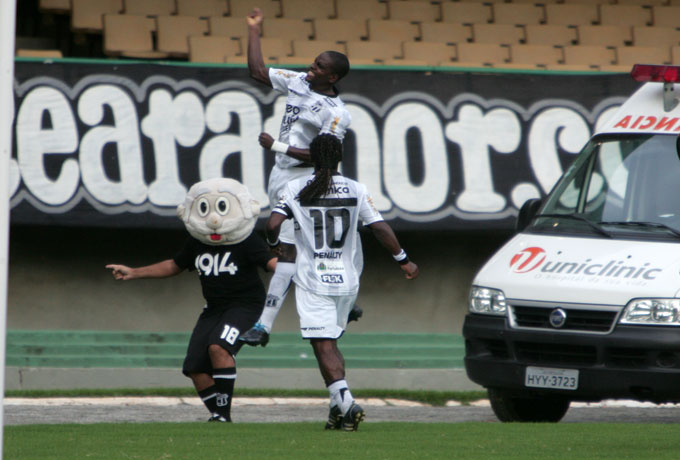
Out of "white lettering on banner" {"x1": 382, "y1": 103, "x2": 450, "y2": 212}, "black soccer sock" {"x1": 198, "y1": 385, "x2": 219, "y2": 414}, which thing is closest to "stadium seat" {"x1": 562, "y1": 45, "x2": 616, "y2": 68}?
"white lettering on banner" {"x1": 382, "y1": 103, "x2": 450, "y2": 212}

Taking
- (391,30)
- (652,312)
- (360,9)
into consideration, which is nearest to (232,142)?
(391,30)

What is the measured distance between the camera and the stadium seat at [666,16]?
16766 millimetres

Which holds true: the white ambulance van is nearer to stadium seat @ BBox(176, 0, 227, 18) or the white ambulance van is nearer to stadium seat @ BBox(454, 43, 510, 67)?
stadium seat @ BBox(454, 43, 510, 67)

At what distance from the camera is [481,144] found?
13.6 m

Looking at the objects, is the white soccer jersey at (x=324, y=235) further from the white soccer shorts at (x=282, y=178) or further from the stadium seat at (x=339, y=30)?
the stadium seat at (x=339, y=30)

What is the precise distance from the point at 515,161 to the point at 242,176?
8.36 feet

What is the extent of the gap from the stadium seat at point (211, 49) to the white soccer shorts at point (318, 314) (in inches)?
230

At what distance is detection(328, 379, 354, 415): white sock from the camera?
8.53 metres

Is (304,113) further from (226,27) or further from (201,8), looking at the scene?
(201,8)

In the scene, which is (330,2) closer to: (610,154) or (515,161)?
(515,161)

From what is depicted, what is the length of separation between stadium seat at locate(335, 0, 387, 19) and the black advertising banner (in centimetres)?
242

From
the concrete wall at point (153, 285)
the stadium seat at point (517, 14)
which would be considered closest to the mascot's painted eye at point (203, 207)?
the concrete wall at point (153, 285)

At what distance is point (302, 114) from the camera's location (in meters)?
9.90

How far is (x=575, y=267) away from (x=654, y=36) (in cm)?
755
